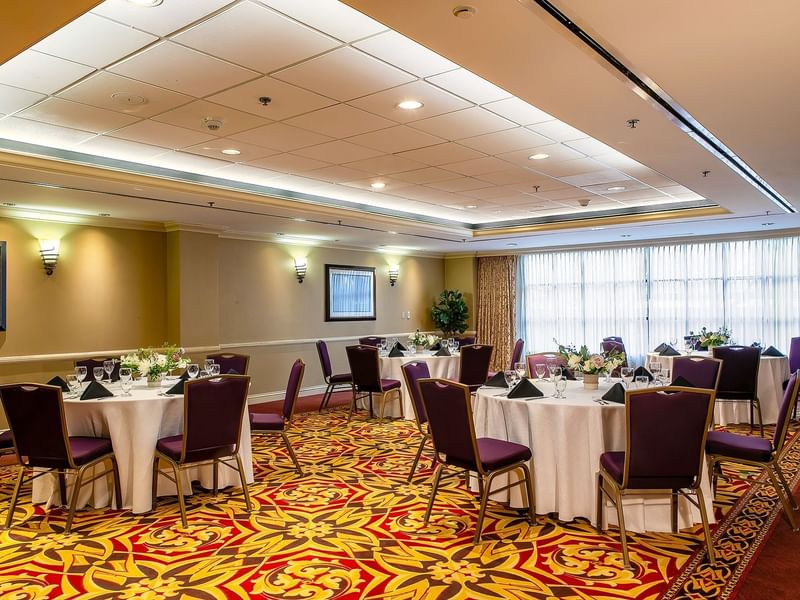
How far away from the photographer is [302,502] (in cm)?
464

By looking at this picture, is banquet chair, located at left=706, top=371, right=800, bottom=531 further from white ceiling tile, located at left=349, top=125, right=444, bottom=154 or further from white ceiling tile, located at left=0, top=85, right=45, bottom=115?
white ceiling tile, located at left=0, top=85, right=45, bottom=115

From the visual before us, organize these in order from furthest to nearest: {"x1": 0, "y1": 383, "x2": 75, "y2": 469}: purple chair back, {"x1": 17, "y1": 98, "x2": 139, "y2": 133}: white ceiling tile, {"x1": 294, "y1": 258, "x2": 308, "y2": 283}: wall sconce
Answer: {"x1": 294, "y1": 258, "x2": 308, "y2": 283}: wall sconce < {"x1": 17, "y1": 98, "x2": 139, "y2": 133}: white ceiling tile < {"x1": 0, "y1": 383, "x2": 75, "y2": 469}: purple chair back

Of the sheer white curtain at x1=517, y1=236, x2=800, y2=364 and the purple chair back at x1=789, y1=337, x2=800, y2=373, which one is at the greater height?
the sheer white curtain at x1=517, y1=236, x2=800, y2=364

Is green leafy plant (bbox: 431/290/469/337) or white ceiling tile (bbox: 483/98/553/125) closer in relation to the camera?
white ceiling tile (bbox: 483/98/553/125)

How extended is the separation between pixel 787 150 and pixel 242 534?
4.91 meters

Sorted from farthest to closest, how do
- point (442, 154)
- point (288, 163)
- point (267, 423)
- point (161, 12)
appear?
point (288, 163) → point (442, 154) → point (267, 423) → point (161, 12)

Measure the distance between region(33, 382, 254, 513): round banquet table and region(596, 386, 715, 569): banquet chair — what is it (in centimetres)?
317

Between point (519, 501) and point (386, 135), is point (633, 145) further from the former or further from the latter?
point (519, 501)

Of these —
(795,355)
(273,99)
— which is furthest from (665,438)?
(795,355)

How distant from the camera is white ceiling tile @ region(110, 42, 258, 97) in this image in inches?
138

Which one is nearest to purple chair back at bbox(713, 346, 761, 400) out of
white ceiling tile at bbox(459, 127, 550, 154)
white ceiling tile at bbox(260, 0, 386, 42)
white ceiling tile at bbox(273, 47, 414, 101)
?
white ceiling tile at bbox(459, 127, 550, 154)

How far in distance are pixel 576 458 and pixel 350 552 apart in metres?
1.58

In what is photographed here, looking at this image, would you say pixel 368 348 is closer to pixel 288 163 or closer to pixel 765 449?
pixel 288 163

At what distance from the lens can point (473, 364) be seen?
296 inches
